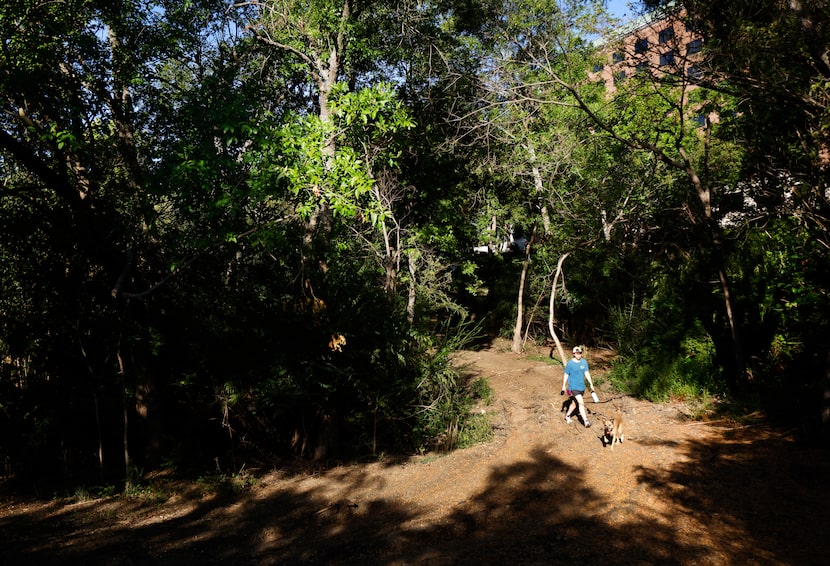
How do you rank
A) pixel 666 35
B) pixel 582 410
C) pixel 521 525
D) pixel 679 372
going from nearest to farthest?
pixel 521 525 < pixel 666 35 < pixel 582 410 < pixel 679 372

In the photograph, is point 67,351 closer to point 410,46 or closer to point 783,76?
point 410,46

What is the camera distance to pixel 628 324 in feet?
46.3

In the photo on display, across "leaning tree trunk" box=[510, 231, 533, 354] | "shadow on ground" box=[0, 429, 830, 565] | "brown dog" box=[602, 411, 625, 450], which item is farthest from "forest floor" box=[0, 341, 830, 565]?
"leaning tree trunk" box=[510, 231, 533, 354]

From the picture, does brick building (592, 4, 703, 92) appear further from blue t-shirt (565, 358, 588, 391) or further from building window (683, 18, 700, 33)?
blue t-shirt (565, 358, 588, 391)

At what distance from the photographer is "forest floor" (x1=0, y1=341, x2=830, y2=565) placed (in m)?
5.38

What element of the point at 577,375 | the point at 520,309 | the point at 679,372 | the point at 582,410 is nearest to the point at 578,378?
the point at 577,375

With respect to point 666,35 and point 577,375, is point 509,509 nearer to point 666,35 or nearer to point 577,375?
point 577,375

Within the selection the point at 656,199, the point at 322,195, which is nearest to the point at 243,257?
the point at 322,195

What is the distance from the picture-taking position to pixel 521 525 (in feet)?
20.2

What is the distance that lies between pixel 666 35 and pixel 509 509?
8.94 meters

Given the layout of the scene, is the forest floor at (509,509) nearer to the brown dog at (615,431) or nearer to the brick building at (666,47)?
the brown dog at (615,431)

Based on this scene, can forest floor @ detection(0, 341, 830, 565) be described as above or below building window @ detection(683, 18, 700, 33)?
below

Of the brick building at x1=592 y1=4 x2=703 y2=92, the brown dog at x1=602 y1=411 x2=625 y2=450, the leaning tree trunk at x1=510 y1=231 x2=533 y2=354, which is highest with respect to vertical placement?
the brick building at x1=592 y1=4 x2=703 y2=92

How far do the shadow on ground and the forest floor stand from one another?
0.02 metres
